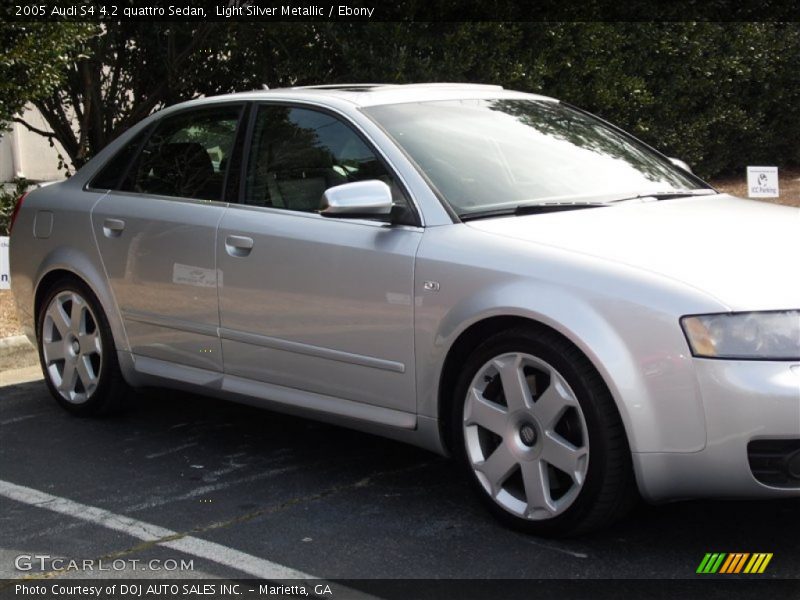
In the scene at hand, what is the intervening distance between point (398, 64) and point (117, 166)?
482cm

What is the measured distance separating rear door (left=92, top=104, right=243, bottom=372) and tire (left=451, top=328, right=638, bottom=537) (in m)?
1.47

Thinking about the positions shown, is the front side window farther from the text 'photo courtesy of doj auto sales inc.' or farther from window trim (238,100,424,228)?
the text 'photo courtesy of doj auto sales inc.'

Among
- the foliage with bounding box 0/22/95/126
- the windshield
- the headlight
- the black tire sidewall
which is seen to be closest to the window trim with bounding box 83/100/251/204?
the windshield

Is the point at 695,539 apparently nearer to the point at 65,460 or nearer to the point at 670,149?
the point at 65,460

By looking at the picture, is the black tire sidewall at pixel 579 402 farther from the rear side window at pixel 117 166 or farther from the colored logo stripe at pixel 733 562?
the rear side window at pixel 117 166

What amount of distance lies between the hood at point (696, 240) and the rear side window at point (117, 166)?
2.27m

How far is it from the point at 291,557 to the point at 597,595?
3.49 ft

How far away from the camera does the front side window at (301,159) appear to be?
16.6 feet

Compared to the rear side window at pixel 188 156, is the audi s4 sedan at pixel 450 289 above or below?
below

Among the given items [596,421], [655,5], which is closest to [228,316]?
[596,421]

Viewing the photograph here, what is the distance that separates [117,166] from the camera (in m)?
6.19

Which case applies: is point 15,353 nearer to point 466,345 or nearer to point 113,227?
point 113,227

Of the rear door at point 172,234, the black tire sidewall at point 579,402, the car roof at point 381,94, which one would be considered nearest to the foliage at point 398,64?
the rear door at point 172,234

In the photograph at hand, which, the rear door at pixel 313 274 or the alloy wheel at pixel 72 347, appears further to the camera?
the alloy wheel at pixel 72 347
